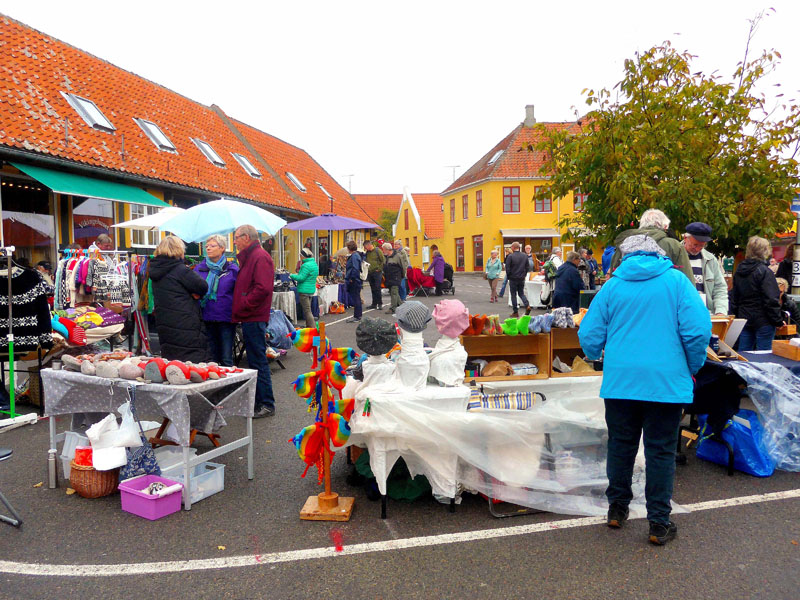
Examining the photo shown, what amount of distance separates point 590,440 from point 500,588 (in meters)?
1.45

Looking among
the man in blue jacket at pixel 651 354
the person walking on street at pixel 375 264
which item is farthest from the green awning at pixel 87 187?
the man in blue jacket at pixel 651 354

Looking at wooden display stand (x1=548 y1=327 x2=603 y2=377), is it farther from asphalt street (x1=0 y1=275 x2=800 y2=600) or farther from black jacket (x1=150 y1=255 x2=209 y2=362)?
black jacket (x1=150 y1=255 x2=209 y2=362)

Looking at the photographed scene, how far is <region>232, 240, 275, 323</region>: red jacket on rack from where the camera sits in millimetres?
5805

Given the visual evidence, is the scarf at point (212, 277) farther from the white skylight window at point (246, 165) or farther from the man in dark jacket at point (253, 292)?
the white skylight window at point (246, 165)

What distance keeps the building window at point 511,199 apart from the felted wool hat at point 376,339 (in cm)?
3607

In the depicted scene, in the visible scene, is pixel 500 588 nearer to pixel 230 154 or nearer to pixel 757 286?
pixel 757 286

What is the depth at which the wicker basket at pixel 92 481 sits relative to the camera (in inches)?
166

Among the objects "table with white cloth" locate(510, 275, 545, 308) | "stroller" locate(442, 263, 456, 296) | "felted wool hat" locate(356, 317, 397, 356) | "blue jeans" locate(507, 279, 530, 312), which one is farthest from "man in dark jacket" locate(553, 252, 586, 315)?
"stroller" locate(442, 263, 456, 296)

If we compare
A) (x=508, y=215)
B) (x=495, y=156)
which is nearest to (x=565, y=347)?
(x=508, y=215)

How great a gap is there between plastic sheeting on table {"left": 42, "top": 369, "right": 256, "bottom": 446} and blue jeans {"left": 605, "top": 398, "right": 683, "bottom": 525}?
8.46 ft

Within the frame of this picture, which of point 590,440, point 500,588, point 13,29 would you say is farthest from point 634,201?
point 13,29

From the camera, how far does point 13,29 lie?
45.8ft

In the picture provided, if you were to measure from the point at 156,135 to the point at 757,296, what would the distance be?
15022 mm

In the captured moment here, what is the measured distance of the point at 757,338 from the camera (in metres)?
6.42
